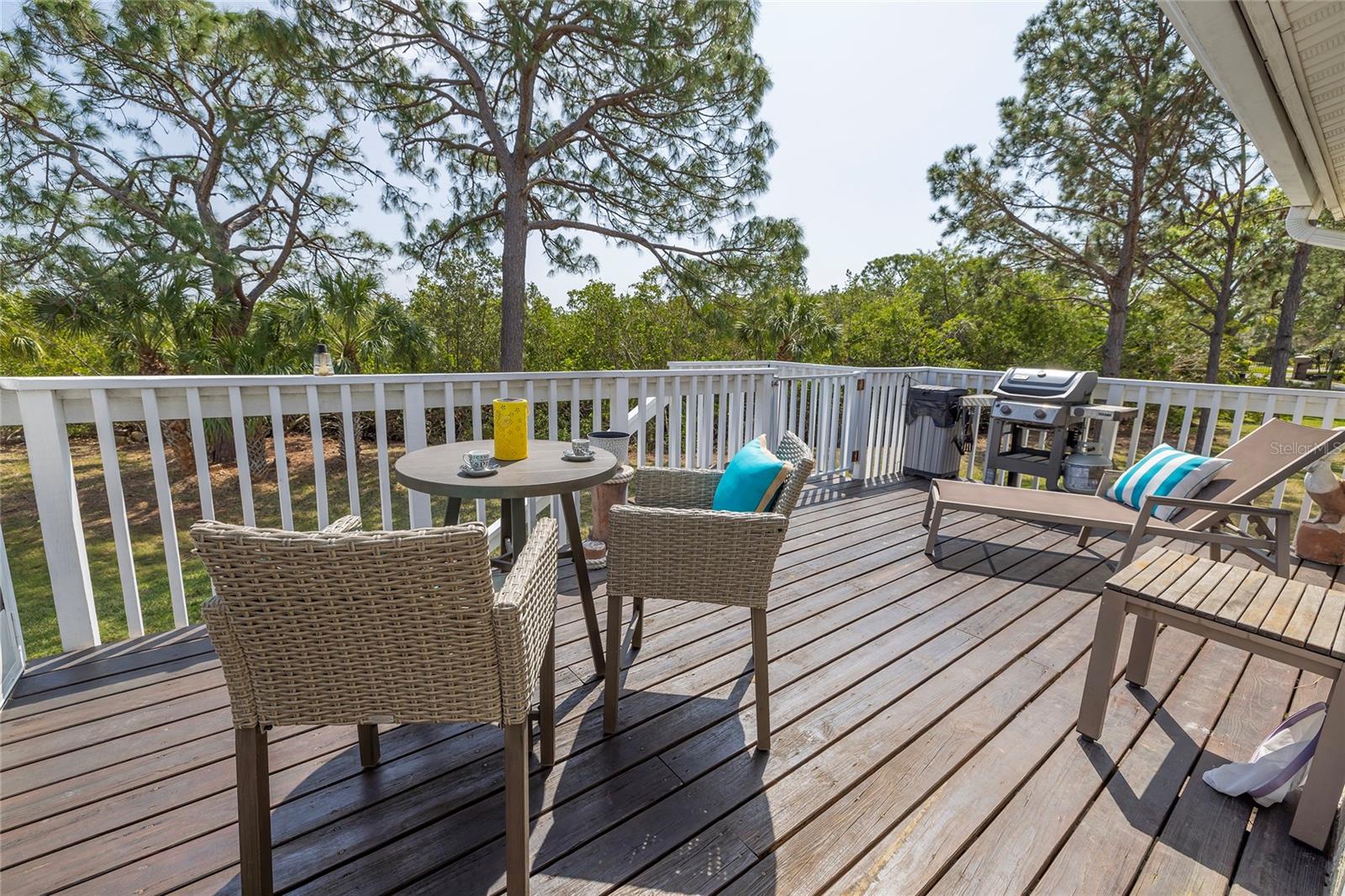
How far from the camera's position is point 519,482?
5.55 ft

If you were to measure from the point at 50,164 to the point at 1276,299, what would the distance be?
70.3 ft

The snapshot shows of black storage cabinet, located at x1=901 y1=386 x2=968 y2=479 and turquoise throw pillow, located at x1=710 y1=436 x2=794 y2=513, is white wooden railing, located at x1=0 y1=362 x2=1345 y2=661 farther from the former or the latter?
turquoise throw pillow, located at x1=710 y1=436 x2=794 y2=513

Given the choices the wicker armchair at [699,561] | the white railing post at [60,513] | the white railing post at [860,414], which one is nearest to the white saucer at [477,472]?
the wicker armchair at [699,561]

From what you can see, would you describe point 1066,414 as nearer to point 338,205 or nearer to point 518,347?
point 518,347

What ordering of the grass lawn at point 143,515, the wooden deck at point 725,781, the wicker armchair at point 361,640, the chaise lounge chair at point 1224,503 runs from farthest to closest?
the grass lawn at point 143,515
the chaise lounge chair at point 1224,503
the wooden deck at point 725,781
the wicker armchair at point 361,640

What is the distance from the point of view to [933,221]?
37.0ft

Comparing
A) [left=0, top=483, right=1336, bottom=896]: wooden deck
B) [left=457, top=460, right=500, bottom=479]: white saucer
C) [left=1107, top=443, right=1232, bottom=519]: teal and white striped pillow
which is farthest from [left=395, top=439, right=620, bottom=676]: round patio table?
[left=1107, top=443, right=1232, bottom=519]: teal and white striped pillow

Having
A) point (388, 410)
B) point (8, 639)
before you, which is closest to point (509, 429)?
point (8, 639)

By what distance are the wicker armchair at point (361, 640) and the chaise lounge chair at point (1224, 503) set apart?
2.82 m

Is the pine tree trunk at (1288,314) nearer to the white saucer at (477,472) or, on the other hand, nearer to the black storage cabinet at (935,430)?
the black storage cabinet at (935,430)

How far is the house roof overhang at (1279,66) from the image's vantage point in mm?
1869

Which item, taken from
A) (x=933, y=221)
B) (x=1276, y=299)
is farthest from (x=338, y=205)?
(x=1276, y=299)

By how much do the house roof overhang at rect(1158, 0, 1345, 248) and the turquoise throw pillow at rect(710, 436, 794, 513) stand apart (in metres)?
1.87

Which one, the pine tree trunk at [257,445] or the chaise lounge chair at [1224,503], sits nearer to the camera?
the chaise lounge chair at [1224,503]
